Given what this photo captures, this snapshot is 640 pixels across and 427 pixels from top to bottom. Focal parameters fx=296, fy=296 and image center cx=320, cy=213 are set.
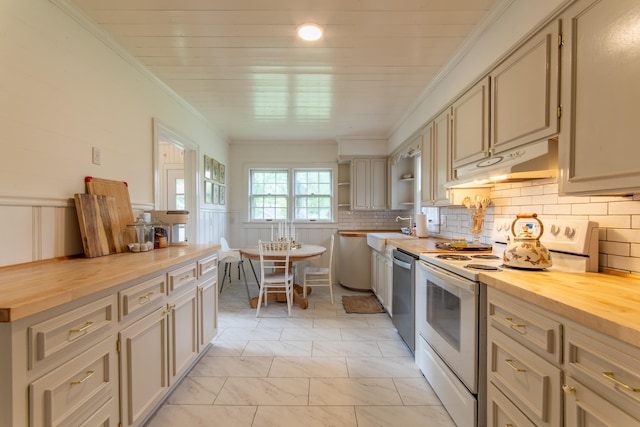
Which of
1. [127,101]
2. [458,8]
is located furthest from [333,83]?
[127,101]

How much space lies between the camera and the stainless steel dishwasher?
2.39 metres

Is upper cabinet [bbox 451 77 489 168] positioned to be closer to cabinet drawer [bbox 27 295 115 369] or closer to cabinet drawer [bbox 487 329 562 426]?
cabinet drawer [bbox 487 329 562 426]

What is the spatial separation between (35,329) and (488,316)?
69.2 inches

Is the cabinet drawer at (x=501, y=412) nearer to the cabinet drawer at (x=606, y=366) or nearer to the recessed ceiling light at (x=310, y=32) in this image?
the cabinet drawer at (x=606, y=366)

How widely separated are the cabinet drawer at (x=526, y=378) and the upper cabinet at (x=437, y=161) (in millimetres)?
1544

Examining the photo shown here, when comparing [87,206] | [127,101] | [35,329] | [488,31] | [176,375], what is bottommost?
[176,375]

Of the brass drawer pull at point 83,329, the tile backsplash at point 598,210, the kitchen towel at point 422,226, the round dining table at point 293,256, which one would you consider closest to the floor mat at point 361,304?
the round dining table at point 293,256

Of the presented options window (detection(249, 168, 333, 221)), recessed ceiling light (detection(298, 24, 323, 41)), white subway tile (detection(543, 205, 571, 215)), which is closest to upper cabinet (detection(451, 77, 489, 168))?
white subway tile (detection(543, 205, 571, 215))

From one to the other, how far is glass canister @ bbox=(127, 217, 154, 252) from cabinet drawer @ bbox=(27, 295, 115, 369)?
0.87 metres

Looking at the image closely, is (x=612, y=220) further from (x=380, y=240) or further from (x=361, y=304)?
(x=361, y=304)

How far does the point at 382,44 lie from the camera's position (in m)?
2.16

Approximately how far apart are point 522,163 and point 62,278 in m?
2.17

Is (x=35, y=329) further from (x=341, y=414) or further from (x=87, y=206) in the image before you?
(x=341, y=414)

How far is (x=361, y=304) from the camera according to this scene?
3.84 metres
